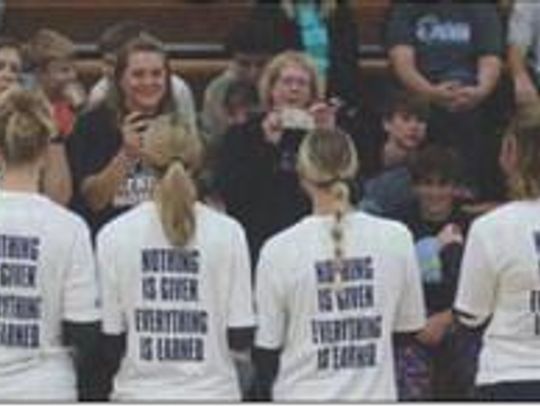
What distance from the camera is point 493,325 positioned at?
6496 mm

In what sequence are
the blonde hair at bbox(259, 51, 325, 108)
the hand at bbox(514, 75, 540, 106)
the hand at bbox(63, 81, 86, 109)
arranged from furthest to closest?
the hand at bbox(514, 75, 540, 106) → the hand at bbox(63, 81, 86, 109) → the blonde hair at bbox(259, 51, 325, 108)

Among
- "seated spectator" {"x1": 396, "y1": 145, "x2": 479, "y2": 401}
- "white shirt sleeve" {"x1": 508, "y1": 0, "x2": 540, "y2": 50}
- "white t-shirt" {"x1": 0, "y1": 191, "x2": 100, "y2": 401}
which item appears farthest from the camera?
"white shirt sleeve" {"x1": 508, "y1": 0, "x2": 540, "y2": 50}

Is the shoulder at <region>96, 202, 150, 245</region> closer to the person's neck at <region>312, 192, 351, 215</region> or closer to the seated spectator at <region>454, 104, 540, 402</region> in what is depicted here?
the person's neck at <region>312, 192, 351, 215</region>

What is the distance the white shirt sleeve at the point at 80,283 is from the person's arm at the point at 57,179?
1.09m

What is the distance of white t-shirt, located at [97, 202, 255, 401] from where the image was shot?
6340 mm

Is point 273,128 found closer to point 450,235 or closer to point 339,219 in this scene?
point 450,235

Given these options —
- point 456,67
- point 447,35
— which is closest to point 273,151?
point 456,67

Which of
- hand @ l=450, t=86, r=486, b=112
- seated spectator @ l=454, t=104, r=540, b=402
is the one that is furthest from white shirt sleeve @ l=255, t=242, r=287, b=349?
hand @ l=450, t=86, r=486, b=112

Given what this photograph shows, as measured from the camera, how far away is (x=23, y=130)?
20.9 feet

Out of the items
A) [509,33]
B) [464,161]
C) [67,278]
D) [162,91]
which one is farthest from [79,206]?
[509,33]

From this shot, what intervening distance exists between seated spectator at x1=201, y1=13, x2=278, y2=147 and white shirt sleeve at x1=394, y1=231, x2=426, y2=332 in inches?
84.8

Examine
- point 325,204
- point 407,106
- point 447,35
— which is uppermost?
point 447,35

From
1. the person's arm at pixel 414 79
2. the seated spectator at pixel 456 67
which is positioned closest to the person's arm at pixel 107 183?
the seated spectator at pixel 456 67

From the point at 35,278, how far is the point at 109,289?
0.26m
